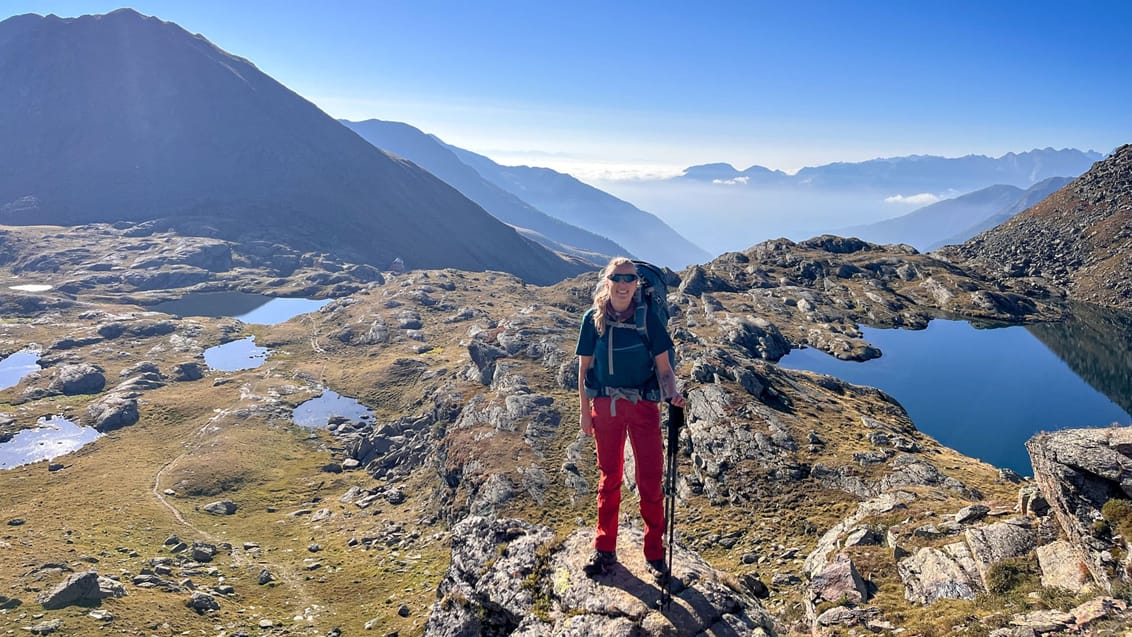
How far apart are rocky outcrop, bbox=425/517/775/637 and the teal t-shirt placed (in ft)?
15.6

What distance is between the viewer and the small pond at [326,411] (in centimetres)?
9244

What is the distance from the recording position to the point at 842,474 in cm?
3778

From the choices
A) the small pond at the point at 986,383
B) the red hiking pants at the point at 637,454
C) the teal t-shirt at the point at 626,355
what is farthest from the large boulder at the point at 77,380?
the teal t-shirt at the point at 626,355

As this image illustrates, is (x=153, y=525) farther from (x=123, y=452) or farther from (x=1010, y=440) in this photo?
(x=1010, y=440)

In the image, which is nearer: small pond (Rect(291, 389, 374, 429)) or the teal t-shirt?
the teal t-shirt

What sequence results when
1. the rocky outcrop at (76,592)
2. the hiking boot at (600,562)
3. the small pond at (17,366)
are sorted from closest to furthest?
1. the hiking boot at (600,562)
2. the rocky outcrop at (76,592)
3. the small pond at (17,366)

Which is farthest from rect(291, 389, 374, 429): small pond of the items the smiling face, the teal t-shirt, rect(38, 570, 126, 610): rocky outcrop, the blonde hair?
the smiling face

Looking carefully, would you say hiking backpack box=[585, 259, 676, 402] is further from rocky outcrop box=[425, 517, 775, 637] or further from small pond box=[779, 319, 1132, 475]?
small pond box=[779, 319, 1132, 475]

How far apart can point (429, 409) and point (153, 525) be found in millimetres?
35387

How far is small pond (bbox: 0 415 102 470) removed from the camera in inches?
3255

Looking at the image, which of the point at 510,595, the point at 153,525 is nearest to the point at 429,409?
the point at 153,525

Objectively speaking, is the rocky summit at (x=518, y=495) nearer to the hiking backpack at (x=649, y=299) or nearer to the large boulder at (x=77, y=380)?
the large boulder at (x=77, y=380)

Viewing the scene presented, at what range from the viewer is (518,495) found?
48438mm

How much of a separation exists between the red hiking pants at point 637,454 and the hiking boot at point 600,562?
102cm
